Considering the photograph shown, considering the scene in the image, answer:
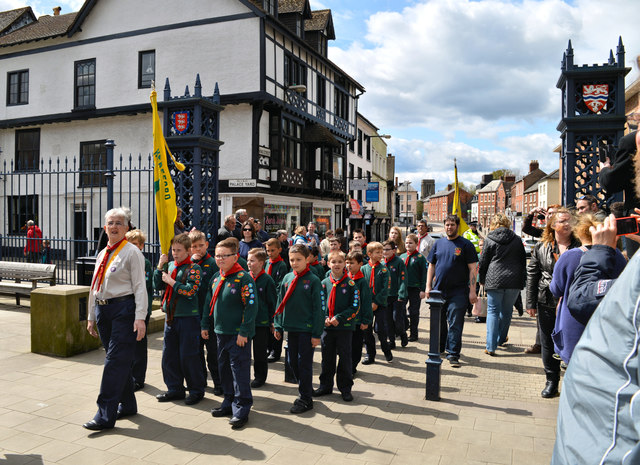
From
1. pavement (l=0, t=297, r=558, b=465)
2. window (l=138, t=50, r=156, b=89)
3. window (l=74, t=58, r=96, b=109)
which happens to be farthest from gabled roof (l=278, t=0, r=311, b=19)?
pavement (l=0, t=297, r=558, b=465)

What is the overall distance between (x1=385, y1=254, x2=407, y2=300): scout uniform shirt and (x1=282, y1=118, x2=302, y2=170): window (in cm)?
1482

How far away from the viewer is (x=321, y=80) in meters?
25.9

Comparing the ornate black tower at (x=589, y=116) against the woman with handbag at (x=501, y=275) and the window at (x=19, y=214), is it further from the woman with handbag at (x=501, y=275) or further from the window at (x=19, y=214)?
the window at (x=19, y=214)

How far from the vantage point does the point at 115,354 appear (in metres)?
4.59

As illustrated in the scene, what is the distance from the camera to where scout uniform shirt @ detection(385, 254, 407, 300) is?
25.2 feet

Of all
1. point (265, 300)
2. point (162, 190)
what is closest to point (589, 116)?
point (265, 300)

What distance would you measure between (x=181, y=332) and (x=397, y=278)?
3752 millimetres

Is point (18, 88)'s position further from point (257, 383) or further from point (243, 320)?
point (243, 320)

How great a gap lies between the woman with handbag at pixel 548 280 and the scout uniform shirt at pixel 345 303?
2.17m

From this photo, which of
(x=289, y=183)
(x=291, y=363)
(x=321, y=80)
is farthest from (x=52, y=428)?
(x=321, y=80)

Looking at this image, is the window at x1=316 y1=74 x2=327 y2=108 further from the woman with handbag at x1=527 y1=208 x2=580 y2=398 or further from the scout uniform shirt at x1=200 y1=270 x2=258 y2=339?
the scout uniform shirt at x1=200 y1=270 x2=258 y2=339

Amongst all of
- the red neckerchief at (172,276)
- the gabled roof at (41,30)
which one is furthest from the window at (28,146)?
the red neckerchief at (172,276)

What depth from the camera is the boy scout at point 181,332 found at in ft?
17.3

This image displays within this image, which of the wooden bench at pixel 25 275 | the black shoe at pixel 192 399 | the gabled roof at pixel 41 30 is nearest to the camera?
the black shoe at pixel 192 399
